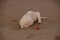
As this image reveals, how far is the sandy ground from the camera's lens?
1.80 m

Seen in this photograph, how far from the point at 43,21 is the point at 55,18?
0.59ft

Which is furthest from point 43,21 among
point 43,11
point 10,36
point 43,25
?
→ point 10,36

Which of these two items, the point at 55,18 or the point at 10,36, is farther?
the point at 55,18

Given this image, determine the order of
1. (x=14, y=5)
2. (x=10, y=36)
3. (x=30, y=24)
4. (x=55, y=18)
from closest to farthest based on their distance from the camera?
(x=10, y=36), (x=30, y=24), (x=55, y=18), (x=14, y=5)

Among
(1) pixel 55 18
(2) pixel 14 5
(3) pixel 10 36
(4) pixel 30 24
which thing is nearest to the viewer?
(3) pixel 10 36

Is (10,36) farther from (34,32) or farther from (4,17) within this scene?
(4,17)

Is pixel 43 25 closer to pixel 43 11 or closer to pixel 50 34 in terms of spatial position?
pixel 50 34

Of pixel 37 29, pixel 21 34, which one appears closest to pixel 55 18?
pixel 37 29

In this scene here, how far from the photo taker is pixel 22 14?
2152mm

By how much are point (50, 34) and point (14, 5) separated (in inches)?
31.3

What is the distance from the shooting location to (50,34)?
182 centimetres

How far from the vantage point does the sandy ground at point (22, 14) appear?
1799mm

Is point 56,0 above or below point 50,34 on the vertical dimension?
above

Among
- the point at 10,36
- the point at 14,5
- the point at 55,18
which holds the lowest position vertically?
the point at 10,36
